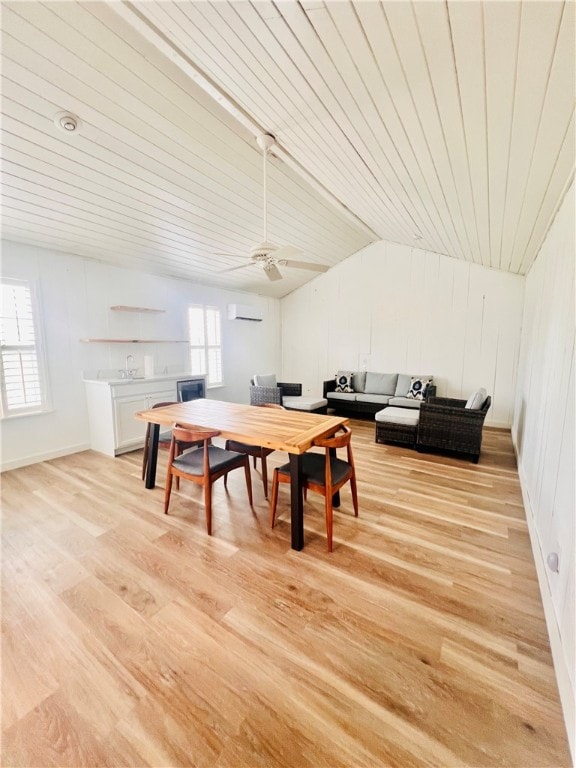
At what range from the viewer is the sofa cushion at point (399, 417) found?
13.9 feet

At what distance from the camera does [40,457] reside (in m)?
3.84

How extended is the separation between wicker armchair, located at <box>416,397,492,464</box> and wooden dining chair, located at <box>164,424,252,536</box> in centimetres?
246

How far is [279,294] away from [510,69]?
238 inches

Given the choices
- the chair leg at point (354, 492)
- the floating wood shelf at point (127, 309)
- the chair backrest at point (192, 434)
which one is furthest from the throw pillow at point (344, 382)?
the chair backrest at point (192, 434)

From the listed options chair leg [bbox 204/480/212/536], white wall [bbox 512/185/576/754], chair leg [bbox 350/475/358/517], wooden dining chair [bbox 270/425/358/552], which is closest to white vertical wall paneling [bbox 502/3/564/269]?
white wall [bbox 512/185/576/754]

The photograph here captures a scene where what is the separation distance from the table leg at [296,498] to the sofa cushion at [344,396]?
391 centimetres

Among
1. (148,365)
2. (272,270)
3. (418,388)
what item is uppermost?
(272,270)

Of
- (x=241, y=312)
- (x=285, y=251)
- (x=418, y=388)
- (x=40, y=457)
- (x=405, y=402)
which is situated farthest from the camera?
(x=241, y=312)

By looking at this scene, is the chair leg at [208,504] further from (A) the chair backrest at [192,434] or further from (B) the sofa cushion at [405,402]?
(B) the sofa cushion at [405,402]

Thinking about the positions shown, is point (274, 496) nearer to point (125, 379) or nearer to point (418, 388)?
point (125, 379)

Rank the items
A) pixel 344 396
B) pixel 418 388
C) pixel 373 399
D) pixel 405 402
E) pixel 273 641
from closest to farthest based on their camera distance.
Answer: pixel 273 641, pixel 405 402, pixel 418 388, pixel 373 399, pixel 344 396

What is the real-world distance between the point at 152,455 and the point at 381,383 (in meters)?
4.39

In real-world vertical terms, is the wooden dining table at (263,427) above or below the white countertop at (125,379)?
below

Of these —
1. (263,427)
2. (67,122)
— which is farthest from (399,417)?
(67,122)
